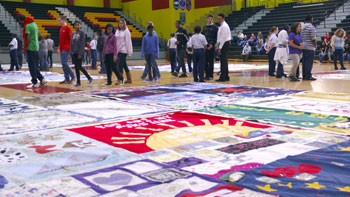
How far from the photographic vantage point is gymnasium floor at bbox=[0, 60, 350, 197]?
2.47 metres

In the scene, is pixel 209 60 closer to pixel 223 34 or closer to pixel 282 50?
pixel 223 34

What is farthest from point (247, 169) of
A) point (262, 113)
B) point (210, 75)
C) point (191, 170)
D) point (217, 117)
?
point (210, 75)

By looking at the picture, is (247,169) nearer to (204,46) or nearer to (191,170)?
(191,170)

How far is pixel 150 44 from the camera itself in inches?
388

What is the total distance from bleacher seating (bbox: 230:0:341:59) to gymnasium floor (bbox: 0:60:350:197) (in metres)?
17.5

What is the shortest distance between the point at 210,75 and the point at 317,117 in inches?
224

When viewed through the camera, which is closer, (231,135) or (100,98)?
(231,135)

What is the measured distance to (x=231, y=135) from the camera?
3768 millimetres

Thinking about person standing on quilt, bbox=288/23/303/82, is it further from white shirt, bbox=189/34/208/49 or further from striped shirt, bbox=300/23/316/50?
white shirt, bbox=189/34/208/49

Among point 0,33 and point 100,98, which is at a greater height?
point 0,33

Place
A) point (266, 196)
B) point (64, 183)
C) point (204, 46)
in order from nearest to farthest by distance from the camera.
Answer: point (266, 196)
point (64, 183)
point (204, 46)

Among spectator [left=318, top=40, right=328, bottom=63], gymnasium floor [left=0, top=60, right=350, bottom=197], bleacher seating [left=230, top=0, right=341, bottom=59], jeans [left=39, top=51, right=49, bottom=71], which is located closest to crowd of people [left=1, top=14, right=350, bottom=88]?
gymnasium floor [left=0, top=60, right=350, bottom=197]

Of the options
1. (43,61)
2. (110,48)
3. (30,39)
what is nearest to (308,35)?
(110,48)

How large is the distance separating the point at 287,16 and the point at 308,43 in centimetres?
1556
